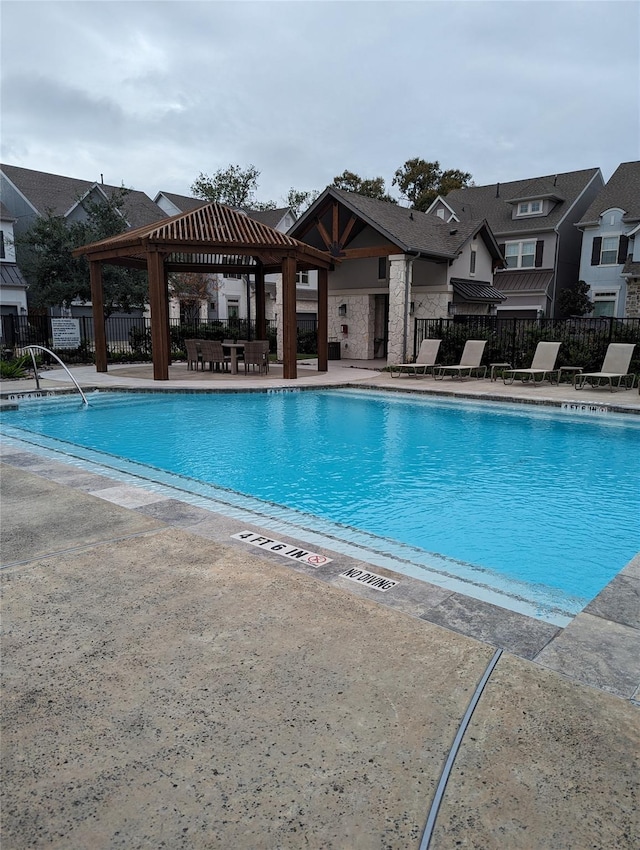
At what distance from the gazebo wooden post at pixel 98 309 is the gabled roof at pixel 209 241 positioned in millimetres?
544

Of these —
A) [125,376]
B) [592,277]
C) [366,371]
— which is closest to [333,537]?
[125,376]

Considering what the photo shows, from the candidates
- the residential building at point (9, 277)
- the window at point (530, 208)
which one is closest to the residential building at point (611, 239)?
the window at point (530, 208)

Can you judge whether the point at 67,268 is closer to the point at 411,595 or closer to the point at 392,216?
the point at 392,216

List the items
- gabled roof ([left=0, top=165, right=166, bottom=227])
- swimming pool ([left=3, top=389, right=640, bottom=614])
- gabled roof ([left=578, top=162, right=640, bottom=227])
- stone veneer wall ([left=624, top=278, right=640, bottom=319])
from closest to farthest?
1. swimming pool ([left=3, top=389, right=640, bottom=614])
2. stone veneer wall ([left=624, top=278, right=640, bottom=319])
3. gabled roof ([left=578, top=162, right=640, bottom=227])
4. gabled roof ([left=0, top=165, right=166, bottom=227])

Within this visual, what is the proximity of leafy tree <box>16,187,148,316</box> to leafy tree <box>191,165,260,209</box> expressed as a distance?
1711 centimetres

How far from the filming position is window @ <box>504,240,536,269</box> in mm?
30406

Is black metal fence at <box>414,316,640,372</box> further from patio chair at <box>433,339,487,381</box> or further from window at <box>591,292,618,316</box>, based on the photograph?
window at <box>591,292,618,316</box>

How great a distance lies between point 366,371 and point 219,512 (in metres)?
14.3

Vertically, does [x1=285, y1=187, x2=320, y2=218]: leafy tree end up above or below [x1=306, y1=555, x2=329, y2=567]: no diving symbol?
above

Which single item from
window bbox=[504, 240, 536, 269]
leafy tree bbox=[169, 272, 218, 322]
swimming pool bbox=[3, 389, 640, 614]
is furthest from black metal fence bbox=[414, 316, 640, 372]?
leafy tree bbox=[169, 272, 218, 322]

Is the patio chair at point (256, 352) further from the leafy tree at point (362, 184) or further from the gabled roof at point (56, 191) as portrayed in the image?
the leafy tree at point (362, 184)

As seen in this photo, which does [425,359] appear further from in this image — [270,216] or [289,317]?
[270,216]

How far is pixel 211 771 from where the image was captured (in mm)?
1974

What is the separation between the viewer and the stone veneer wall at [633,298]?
970 inches
